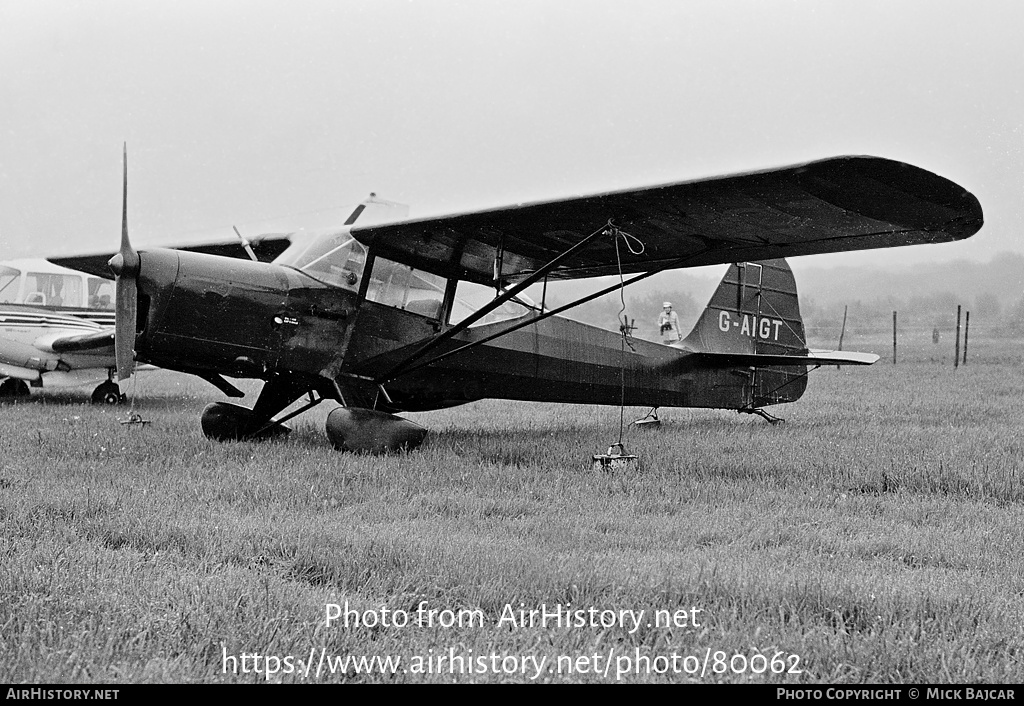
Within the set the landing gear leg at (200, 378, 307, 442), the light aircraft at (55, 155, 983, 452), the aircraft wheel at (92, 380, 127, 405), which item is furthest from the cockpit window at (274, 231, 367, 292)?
the aircraft wheel at (92, 380, 127, 405)

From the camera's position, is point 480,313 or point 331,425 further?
point 480,313

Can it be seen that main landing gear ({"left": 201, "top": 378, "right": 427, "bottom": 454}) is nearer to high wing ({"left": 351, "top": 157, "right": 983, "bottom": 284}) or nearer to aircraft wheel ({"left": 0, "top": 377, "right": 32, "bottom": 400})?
high wing ({"left": 351, "top": 157, "right": 983, "bottom": 284})

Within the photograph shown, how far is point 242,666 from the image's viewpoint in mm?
2443

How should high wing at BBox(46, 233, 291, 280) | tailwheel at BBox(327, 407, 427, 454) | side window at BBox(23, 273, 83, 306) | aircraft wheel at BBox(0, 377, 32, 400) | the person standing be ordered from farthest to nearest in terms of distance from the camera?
the person standing
aircraft wheel at BBox(0, 377, 32, 400)
side window at BBox(23, 273, 83, 306)
high wing at BBox(46, 233, 291, 280)
tailwheel at BBox(327, 407, 427, 454)

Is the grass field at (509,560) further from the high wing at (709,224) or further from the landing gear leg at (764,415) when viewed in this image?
the landing gear leg at (764,415)

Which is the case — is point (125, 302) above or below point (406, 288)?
below

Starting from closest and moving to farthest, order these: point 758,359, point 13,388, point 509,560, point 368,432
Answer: point 509,560, point 368,432, point 758,359, point 13,388

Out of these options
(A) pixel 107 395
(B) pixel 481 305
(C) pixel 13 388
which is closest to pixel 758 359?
(B) pixel 481 305

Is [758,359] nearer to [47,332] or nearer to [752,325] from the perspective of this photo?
[752,325]

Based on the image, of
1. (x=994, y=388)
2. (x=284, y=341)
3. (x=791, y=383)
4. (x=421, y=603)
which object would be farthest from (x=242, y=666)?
(x=994, y=388)

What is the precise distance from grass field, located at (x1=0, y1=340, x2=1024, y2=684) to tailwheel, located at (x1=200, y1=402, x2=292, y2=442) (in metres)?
0.44

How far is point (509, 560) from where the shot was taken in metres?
3.62

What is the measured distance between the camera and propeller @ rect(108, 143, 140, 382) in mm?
6652

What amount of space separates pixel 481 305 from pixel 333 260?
179 centimetres
